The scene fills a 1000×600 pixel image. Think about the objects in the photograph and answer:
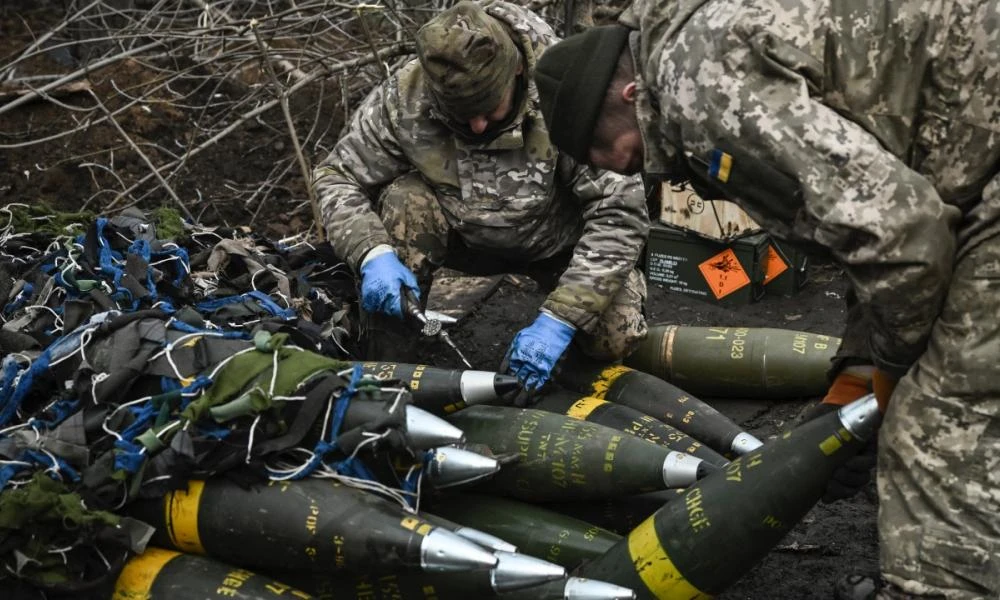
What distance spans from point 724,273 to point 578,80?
320 centimetres

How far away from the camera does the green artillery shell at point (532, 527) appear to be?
3.49m

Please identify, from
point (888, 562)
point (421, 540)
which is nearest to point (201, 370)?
point (421, 540)

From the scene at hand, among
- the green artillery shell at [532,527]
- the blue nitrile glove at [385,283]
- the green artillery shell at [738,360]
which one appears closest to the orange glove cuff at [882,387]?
the green artillery shell at [532,527]

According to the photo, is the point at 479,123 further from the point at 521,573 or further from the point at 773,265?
the point at 773,265

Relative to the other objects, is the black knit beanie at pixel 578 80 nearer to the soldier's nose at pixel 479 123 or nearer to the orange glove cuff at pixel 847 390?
the orange glove cuff at pixel 847 390

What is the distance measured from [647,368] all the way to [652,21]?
7.67 feet

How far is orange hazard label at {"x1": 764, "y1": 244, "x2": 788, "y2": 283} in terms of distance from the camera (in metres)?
5.93

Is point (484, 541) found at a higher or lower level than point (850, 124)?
lower

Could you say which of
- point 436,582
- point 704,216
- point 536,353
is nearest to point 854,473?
point 436,582

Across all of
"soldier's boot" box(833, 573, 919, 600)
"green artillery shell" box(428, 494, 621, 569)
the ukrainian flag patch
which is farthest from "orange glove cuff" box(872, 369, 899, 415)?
"green artillery shell" box(428, 494, 621, 569)

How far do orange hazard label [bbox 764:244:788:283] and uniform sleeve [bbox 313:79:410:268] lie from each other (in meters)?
2.08

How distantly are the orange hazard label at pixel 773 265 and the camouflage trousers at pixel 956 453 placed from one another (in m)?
3.17

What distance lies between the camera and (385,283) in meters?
4.48

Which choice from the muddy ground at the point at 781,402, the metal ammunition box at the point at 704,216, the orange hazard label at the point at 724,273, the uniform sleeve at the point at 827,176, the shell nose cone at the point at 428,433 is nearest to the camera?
the uniform sleeve at the point at 827,176
